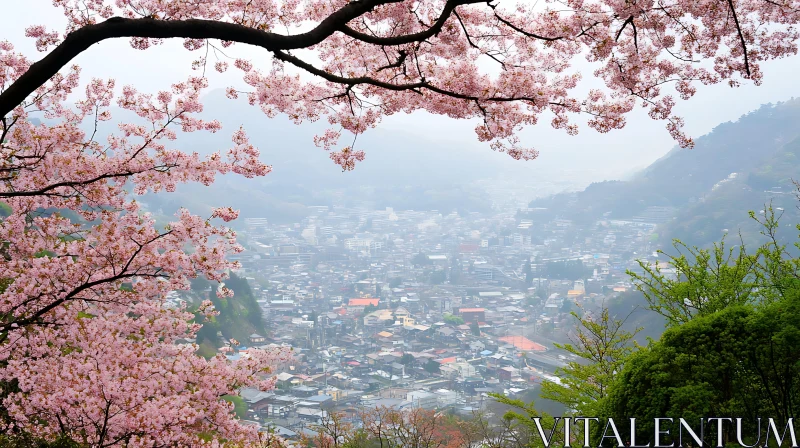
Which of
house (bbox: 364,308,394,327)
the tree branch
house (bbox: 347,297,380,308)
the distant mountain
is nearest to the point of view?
the tree branch

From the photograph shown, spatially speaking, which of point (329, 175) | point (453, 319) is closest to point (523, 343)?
point (453, 319)

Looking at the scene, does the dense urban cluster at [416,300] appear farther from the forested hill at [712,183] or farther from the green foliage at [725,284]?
the green foliage at [725,284]

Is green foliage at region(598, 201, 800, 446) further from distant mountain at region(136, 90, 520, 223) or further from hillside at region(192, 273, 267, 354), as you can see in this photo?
distant mountain at region(136, 90, 520, 223)

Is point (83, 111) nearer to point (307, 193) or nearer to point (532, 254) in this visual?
point (532, 254)

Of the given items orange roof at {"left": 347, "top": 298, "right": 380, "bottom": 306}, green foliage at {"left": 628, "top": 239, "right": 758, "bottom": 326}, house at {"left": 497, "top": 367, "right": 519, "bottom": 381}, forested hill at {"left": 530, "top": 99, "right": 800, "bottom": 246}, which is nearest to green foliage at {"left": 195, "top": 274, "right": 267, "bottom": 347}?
orange roof at {"left": 347, "top": 298, "right": 380, "bottom": 306}

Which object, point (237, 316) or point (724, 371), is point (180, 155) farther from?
point (237, 316)

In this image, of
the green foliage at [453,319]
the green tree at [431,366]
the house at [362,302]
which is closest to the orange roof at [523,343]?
the green foliage at [453,319]

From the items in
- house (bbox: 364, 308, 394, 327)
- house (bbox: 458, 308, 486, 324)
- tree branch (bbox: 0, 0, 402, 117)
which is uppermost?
house (bbox: 458, 308, 486, 324)
